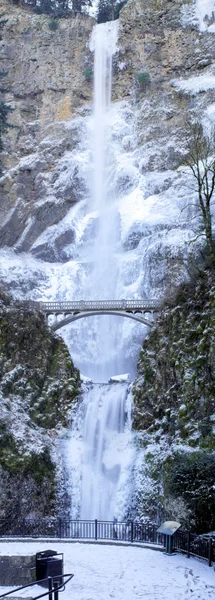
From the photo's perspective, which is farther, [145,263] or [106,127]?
[106,127]

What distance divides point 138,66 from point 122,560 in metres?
66.9

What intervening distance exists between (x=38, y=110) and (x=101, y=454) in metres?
52.3

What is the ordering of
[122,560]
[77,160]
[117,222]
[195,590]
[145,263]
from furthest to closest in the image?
[77,160], [117,222], [145,263], [122,560], [195,590]

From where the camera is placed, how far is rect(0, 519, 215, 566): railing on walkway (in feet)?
59.6

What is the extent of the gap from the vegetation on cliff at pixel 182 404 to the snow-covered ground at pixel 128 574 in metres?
4.63

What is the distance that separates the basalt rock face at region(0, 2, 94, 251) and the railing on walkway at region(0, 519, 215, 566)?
40.1 m

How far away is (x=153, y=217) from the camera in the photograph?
58.5 metres

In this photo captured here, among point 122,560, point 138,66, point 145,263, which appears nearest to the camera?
point 122,560

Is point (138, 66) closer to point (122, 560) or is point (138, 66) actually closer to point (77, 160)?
point (77, 160)

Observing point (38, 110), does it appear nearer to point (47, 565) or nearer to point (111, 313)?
point (111, 313)

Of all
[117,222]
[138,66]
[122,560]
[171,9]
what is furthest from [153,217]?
[122,560]

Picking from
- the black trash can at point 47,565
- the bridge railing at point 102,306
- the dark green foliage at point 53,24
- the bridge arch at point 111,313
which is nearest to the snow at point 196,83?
the dark green foliage at point 53,24

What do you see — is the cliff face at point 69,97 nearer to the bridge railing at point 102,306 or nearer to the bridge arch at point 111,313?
the bridge railing at point 102,306

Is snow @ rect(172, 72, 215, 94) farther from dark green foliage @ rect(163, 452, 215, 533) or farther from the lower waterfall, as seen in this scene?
dark green foliage @ rect(163, 452, 215, 533)
